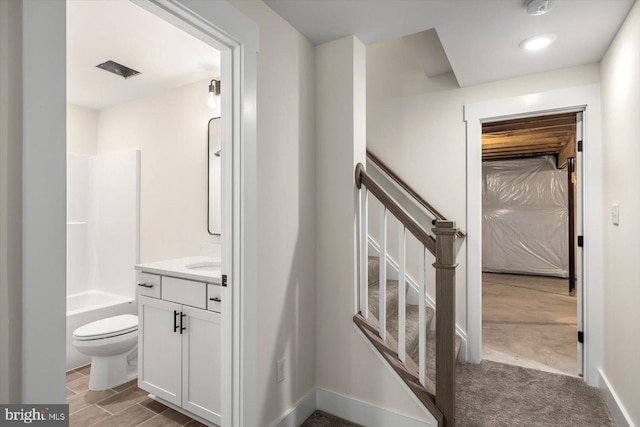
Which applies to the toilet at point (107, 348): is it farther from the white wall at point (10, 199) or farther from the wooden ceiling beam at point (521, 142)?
the wooden ceiling beam at point (521, 142)

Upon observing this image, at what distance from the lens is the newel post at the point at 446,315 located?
1678 mm

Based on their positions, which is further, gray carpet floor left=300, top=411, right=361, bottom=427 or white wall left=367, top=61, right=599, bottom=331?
white wall left=367, top=61, right=599, bottom=331

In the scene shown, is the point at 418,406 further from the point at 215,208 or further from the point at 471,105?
the point at 471,105

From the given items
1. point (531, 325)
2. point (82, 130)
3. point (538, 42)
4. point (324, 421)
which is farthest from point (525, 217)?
point (82, 130)

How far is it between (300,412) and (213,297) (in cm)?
83

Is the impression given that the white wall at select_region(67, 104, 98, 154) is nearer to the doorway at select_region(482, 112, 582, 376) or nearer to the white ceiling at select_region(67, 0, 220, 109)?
the white ceiling at select_region(67, 0, 220, 109)

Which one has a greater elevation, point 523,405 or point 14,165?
point 14,165

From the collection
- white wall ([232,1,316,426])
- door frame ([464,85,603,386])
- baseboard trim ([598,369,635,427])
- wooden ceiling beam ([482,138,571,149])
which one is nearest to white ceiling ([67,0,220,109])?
white wall ([232,1,316,426])

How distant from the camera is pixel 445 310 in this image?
5.56 ft

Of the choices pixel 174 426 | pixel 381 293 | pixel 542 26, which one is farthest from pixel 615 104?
pixel 174 426

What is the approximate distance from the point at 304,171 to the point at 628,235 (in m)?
1.76

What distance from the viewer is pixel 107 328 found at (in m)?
2.48

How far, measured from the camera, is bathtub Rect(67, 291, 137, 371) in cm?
282

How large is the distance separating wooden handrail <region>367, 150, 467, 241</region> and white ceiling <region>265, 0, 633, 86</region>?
3.33 ft
